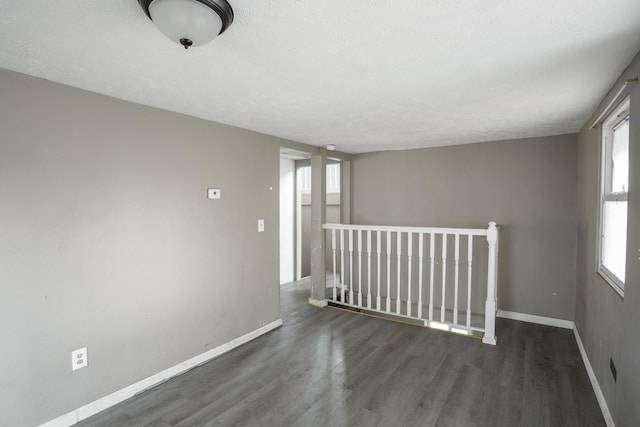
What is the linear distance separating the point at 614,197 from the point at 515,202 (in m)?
1.73

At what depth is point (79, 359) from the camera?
2.04 meters

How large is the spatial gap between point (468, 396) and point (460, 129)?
2.30 meters

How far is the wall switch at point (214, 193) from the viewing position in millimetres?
2806

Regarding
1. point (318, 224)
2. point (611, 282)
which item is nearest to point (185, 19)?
point (611, 282)

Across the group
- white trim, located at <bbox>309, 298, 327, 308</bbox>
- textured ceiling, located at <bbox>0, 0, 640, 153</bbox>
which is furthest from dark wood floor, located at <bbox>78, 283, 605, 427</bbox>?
textured ceiling, located at <bbox>0, 0, 640, 153</bbox>

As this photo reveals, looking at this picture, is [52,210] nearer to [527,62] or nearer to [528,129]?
[527,62]

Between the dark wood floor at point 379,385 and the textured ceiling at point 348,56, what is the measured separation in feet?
6.74

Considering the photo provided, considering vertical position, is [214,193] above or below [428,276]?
above

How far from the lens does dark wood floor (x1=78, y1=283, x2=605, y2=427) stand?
2.05 meters

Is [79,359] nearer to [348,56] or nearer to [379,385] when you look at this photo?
[379,385]

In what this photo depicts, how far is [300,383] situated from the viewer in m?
2.44

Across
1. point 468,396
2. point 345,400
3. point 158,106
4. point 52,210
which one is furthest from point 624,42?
point 52,210

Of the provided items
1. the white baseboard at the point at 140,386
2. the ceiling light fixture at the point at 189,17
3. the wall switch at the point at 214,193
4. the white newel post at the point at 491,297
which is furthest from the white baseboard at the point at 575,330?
the wall switch at the point at 214,193

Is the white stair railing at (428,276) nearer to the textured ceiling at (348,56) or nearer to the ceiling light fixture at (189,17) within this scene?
the textured ceiling at (348,56)
